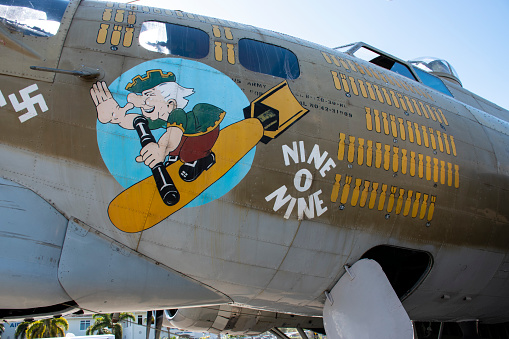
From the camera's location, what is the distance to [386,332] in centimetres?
660

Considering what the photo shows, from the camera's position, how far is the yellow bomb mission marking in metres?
6.34

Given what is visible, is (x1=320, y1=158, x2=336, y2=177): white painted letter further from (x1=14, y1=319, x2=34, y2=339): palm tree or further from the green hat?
(x1=14, y1=319, x2=34, y2=339): palm tree

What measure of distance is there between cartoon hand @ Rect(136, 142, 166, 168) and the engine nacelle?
618 centimetres

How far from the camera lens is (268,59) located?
6.96 m

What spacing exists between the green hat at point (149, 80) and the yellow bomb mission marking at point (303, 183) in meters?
1.84

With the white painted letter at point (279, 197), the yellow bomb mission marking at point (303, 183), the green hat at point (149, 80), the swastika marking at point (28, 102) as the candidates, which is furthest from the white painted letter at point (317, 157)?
the swastika marking at point (28, 102)

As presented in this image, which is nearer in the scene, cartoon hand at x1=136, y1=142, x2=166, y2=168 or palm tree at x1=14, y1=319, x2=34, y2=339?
cartoon hand at x1=136, y1=142, x2=166, y2=168

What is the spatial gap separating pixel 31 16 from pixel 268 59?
328 cm

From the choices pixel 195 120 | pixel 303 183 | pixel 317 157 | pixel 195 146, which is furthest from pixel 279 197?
pixel 195 120

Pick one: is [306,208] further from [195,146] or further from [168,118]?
[168,118]

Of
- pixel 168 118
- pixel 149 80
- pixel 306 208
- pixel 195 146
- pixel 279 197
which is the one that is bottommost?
pixel 306 208

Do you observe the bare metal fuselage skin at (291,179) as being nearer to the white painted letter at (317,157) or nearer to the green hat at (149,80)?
the white painted letter at (317,157)

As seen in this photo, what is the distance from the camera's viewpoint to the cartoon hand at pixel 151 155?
223 inches

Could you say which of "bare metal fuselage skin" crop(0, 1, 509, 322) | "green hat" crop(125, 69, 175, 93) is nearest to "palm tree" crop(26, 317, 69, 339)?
"bare metal fuselage skin" crop(0, 1, 509, 322)
